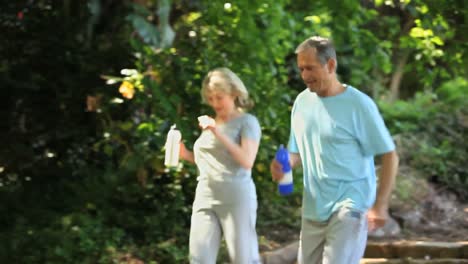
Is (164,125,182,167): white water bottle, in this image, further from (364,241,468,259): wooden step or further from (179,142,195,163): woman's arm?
(364,241,468,259): wooden step

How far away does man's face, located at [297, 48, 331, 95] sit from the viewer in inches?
166

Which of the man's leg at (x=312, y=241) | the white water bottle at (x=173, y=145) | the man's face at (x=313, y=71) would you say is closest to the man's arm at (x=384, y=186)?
the man's leg at (x=312, y=241)

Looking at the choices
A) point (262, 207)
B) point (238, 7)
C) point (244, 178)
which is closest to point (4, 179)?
point (262, 207)

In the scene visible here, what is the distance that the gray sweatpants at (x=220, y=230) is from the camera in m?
5.16

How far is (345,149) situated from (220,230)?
137 centimetres

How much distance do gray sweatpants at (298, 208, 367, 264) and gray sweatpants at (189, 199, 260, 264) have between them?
0.95 metres

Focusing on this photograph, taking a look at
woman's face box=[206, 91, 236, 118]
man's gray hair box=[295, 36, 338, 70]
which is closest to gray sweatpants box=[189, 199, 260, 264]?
woman's face box=[206, 91, 236, 118]

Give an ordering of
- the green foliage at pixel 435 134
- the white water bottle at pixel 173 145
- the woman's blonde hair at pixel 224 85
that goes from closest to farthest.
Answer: the woman's blonde hair at pixel 224 85 → the white water bottle at pixel 173 145 → the green foliage at pixel 435 134

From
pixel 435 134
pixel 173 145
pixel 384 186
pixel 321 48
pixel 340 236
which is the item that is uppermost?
pixel 321 48

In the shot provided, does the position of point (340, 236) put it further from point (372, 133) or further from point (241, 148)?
point (241, 148)

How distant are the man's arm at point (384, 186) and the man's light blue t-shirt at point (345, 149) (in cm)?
5

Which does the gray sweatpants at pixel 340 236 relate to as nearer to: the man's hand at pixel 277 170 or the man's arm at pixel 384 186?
the man's arm at pixel 384 186

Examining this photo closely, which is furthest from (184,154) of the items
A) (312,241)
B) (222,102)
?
(312,241)

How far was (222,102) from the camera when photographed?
17.3 feet
